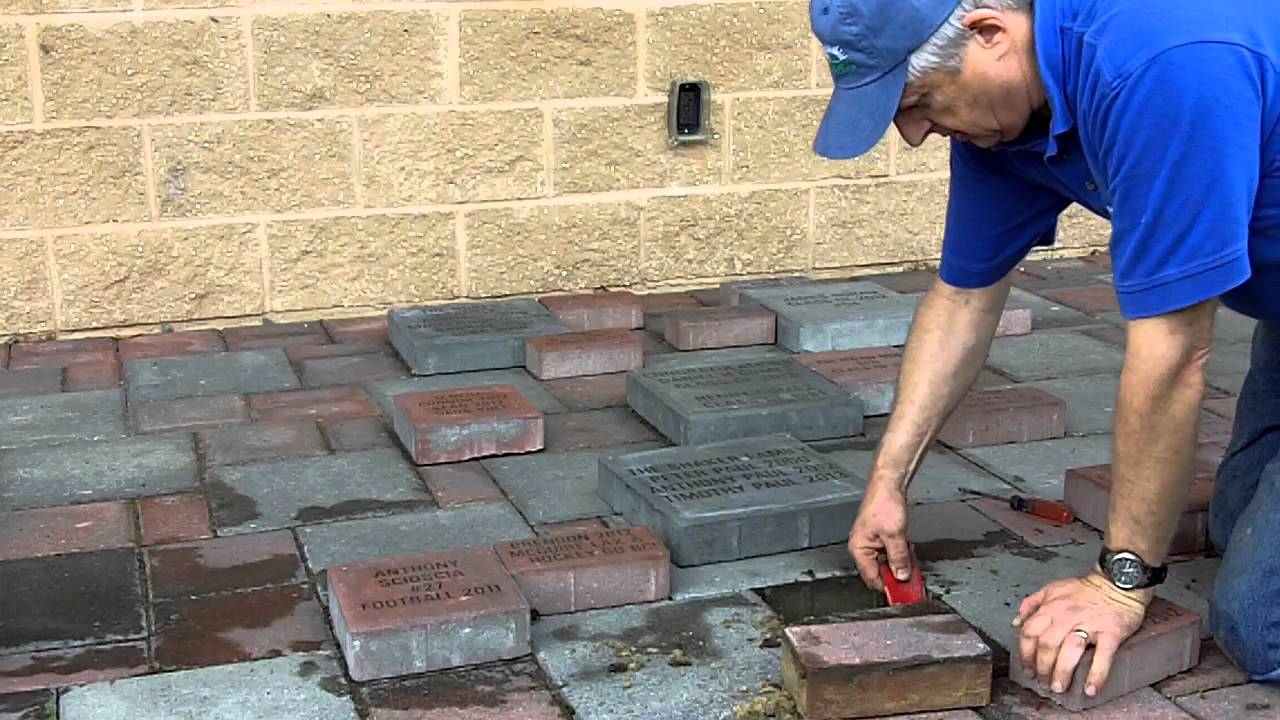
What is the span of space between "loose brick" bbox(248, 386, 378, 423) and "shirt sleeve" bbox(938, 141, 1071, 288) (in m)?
2.02

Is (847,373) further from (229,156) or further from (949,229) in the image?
(229,156)

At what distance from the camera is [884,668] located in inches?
102

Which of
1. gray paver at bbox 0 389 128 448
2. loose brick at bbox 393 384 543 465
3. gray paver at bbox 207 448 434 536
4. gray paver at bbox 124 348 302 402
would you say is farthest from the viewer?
gray paver at bbox 124 348 302 402

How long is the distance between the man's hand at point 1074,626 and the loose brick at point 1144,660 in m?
0.02

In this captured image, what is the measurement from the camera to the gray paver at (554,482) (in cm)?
375

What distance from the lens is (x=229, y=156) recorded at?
5418 mm

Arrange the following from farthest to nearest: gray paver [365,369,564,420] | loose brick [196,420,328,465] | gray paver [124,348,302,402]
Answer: gray paver [124,348,302,402] < gray paver [365,369,564,420] < loose brick [196,420,328,465]

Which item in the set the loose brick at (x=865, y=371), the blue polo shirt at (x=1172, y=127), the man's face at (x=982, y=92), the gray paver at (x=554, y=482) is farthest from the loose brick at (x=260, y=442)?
the blue polo shirt at (x=1172, y=127)

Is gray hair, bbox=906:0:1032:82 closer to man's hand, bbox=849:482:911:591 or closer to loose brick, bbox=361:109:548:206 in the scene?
man's hand, bbox=849:482:911:591

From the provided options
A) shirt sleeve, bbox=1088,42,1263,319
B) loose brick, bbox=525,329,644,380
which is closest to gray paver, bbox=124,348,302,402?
loose brick, bbox=525,329,644,380

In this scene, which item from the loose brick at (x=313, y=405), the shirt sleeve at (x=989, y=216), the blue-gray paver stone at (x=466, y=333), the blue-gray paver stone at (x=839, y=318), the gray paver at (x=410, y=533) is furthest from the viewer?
the blue-gray paver stone at (x=839, y=318)

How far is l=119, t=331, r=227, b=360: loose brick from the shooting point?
5.26 m

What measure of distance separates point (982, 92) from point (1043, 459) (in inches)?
69.4

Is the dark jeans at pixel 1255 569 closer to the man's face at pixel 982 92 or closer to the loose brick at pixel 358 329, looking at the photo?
the man's face at pixel 982 92
